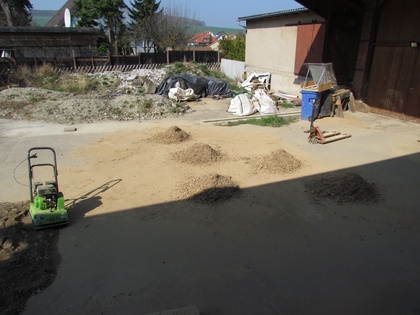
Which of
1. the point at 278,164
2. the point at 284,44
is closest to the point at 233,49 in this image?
the point at 284,44

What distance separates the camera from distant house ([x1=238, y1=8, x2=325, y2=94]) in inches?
610

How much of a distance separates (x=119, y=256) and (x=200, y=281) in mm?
1288

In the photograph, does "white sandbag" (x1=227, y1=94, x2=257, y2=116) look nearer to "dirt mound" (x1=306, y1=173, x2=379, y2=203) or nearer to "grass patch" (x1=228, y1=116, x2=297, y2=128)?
"grass patch" (x1=228, y1=116, x2=297, y2=128)

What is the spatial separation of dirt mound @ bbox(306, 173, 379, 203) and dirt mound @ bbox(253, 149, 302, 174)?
0.87 meters

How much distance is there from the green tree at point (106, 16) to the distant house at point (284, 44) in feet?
68.8

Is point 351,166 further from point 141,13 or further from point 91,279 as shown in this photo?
point 141,13

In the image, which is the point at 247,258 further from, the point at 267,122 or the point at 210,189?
the point at 267,122

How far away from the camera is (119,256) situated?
14.9 ft

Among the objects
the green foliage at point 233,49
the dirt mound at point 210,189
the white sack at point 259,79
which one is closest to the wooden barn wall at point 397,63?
the white sack at point 259,79

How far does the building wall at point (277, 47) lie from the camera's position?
17.0 m

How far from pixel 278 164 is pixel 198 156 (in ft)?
6.60

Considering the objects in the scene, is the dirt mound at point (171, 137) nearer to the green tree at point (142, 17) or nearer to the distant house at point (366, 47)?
the distant house at point (366, 47)

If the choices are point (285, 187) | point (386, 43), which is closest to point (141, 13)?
point (386, 43)

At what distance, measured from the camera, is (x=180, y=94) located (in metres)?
16.2
